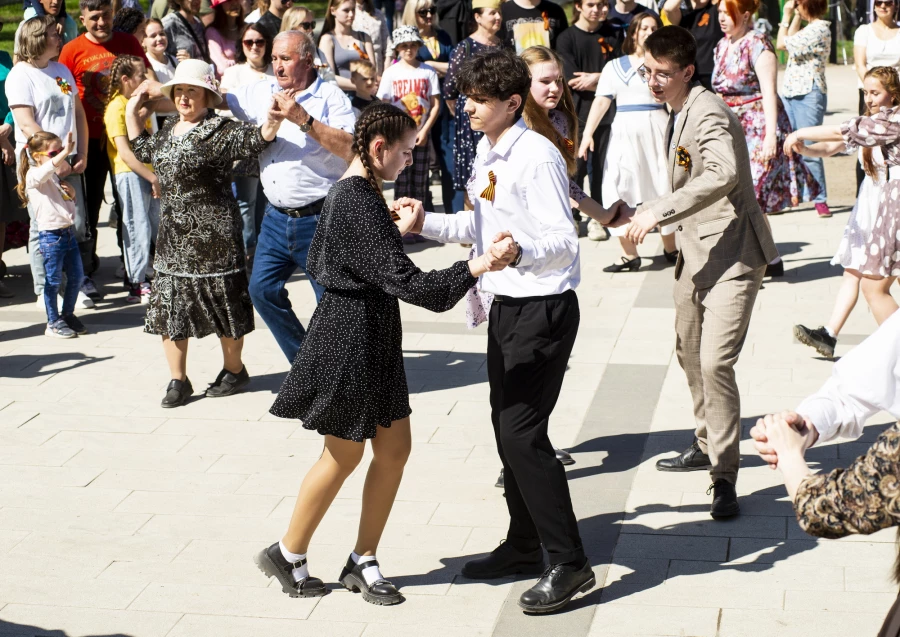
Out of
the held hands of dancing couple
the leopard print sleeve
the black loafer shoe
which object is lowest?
the black loafer shoe

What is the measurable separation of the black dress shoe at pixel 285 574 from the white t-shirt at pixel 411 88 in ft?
21.5

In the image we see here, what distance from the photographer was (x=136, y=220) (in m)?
8.70

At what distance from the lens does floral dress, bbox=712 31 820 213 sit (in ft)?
27.9

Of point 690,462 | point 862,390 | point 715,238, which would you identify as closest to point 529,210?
point 715,238

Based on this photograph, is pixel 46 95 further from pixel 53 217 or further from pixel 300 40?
pixel 300 40

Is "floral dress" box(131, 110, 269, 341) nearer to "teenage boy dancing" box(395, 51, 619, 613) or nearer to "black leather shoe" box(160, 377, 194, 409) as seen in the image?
"black leather shoe" box(160, 377, 194, 409)

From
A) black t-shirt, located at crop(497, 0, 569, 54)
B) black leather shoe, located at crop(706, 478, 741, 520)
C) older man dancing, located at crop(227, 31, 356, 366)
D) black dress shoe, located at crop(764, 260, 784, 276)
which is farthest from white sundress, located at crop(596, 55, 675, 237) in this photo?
black leather shoe, located at crop(706, 478, 741, 520)

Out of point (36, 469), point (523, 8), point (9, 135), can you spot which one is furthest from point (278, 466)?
point (523, 8)

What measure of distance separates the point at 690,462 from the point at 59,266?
451 cm

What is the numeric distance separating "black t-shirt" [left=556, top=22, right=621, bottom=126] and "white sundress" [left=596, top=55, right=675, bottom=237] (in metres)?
1.43

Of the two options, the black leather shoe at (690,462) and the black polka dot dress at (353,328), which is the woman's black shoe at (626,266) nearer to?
the black leather shoe at (690,462)

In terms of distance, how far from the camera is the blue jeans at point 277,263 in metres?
6.36

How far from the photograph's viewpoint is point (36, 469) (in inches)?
224

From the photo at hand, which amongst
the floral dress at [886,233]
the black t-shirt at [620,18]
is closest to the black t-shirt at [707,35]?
the black t-shirt at [620,18]
